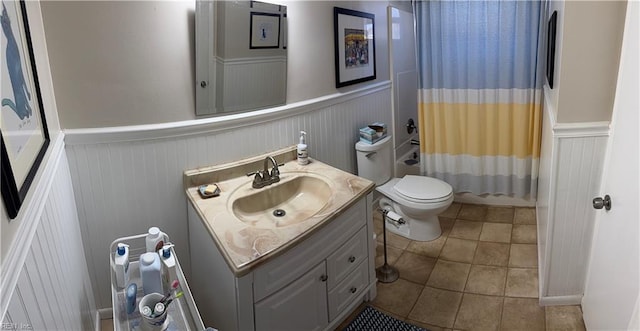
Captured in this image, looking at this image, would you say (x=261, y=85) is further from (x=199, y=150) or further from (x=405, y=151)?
(x=405, y=151)

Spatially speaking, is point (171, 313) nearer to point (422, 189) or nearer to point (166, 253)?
point (166, 253)

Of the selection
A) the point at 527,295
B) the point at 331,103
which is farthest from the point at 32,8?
the point at 527,295

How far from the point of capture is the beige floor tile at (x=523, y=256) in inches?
101

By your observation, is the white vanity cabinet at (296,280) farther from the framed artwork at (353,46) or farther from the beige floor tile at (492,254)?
the framed artwork at (353,46)

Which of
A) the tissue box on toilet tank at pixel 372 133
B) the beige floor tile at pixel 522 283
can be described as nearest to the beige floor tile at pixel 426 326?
the beige floor tile at pixel 522 283

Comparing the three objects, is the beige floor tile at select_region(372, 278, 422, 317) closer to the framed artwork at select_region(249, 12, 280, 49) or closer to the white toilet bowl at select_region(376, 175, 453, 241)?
the white toilet bowl at select_region(376, 175, 453, 241)

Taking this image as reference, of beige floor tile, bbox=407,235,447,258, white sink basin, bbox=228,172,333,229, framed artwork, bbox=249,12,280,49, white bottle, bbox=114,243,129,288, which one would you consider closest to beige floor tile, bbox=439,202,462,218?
beige floor tile, bbox=407,235,447,258

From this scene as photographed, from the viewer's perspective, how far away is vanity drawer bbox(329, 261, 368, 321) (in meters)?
1.92

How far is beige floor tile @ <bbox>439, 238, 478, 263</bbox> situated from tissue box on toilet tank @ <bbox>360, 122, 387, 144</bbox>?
0.88m

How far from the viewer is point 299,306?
1713mm

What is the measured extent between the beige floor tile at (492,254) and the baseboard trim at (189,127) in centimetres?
141

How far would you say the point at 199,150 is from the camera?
198 cm

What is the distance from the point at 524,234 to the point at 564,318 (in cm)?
93

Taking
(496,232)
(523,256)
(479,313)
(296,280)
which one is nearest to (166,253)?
(296,280)
